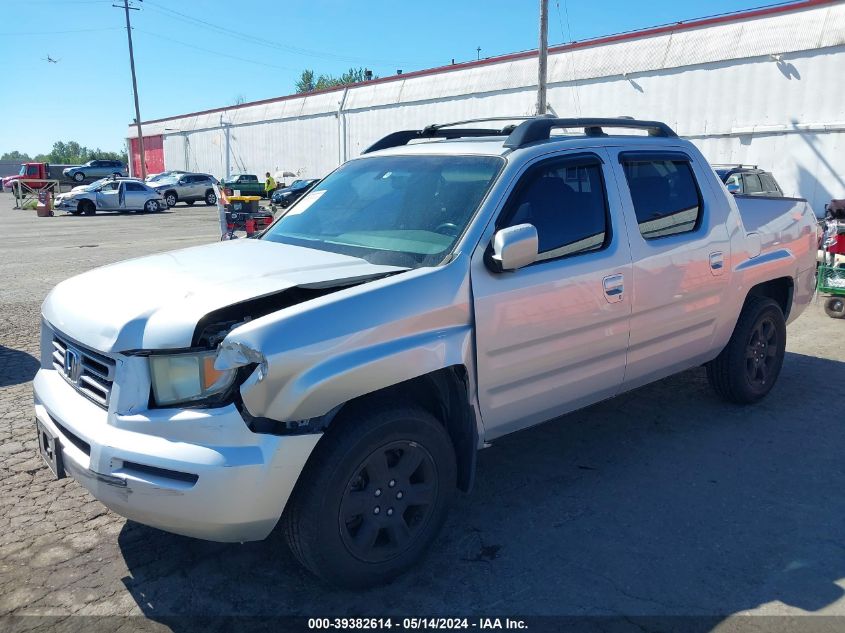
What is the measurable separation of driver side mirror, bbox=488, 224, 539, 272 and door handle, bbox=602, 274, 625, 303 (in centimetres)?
71

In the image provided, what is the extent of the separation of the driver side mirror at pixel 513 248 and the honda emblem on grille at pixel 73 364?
74.8 inches

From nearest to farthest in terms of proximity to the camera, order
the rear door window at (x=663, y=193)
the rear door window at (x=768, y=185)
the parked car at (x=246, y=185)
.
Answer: the rear door window at (x=663, y=193) → the rear door window at (x=768, y=185) → the parked car at (x=246, y=185)

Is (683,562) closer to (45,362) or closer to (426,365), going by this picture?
(426,365)

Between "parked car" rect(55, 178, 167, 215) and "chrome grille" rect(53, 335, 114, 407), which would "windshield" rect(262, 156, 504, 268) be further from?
"parked car" rect(55, 178, 167, 215)

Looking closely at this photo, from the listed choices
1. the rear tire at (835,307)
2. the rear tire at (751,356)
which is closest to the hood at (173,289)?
the rear tire at (751,356)

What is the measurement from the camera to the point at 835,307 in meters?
8.71

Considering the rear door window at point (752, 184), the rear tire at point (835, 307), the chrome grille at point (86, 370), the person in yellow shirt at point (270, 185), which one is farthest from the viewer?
the person in yellow shirt at point (270, 185)

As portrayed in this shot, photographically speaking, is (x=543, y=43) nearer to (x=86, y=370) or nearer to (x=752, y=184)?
(x=752, y=184)

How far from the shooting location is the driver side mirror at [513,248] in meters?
3.29

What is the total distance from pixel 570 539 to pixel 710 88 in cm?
2065

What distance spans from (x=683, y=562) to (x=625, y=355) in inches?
48.5

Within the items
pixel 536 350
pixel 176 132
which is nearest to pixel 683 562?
pixel 536 350

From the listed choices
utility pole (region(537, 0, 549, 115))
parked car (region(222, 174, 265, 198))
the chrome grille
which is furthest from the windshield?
parked car (region(222, 174, 265, 198))

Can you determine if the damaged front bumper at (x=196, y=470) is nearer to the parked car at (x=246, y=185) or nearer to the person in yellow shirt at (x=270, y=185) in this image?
the person in yellow shirt at (x=270, y=185)
